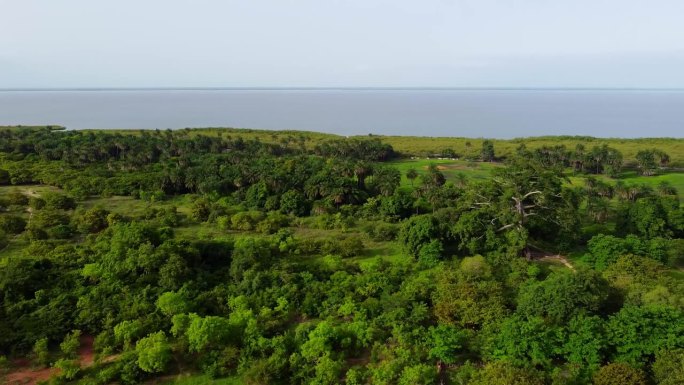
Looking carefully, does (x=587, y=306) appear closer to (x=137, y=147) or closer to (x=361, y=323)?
(x=361, y=323)

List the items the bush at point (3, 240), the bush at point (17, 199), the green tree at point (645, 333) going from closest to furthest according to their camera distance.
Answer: the green tree at point (645, 333) → the bush at point (3, 240) → the bush at point (17, 199)

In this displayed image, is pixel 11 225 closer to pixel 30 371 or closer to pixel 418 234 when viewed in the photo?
pixel 30 371

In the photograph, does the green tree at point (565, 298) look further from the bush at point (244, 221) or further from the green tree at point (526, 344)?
the bush at point (244, 221)

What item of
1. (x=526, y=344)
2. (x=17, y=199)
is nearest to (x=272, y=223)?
(x=526, y=344)

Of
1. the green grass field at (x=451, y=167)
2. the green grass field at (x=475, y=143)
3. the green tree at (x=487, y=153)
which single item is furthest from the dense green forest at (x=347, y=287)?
the green grass field at (x=475, y=143)

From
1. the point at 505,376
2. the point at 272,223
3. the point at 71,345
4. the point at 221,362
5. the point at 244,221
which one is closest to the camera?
the point at 505,376

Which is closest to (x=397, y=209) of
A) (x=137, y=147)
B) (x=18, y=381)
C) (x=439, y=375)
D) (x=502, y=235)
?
(x=502, y=235)

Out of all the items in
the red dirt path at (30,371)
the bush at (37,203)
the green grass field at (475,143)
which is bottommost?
the red dirt path at (30,371)

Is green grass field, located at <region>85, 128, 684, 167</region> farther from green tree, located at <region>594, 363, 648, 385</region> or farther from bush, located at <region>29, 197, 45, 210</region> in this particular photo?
green tree, located at <region>594, 363, 648, 385</region>
